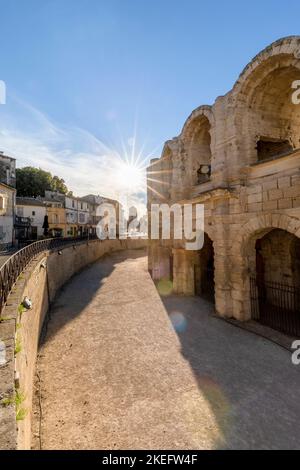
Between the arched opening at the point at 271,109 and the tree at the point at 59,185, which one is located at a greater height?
the tree at the point at 59,185

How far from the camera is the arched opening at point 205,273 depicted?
49.5 feet

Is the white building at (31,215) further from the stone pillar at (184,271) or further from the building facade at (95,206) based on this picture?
the stone pillar at (184,271)

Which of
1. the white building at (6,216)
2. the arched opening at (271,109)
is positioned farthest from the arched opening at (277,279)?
the white building at (6,216)

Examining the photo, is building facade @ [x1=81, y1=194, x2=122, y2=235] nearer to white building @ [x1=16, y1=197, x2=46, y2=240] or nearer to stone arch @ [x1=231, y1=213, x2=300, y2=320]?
white building @ [x1=16, y1=197, x2=46, y2=240]

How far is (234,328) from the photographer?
9.96m

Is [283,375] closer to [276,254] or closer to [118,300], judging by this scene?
[276,254]

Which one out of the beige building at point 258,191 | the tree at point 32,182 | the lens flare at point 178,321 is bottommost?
the lens flare at point 178,321

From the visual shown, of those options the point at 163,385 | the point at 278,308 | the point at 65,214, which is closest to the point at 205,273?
the point at 278,308

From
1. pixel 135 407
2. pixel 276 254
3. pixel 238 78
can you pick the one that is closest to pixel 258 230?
pixel 276 254

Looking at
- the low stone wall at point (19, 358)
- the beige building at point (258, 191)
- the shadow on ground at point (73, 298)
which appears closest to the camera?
the low stone wall at point (19, 358)

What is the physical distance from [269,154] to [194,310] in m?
9.49

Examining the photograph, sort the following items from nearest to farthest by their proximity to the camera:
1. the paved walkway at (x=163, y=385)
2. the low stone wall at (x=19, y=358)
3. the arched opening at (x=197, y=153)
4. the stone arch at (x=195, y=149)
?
the low stone wall at (x=19, y=358) → the paved walkway at (x=163, y=385) → the stone arch at (x=195, y=149) → the arched opening at (x=197, y=153)

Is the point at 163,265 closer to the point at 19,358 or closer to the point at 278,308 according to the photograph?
the point at 278,308

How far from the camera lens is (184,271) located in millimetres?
14750
